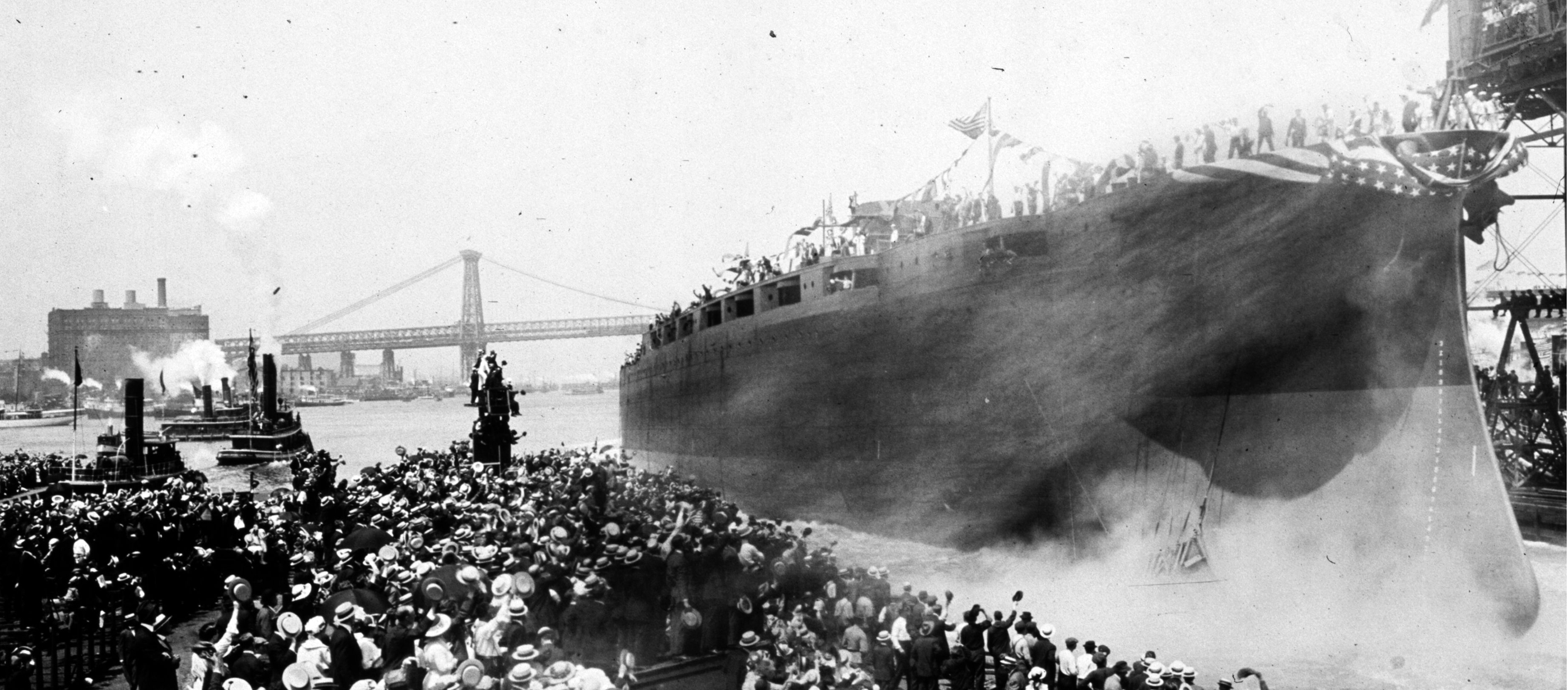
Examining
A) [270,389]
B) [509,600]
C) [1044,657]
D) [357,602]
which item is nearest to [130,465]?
[270,389]

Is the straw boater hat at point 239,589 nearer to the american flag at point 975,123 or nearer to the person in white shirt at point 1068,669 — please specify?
the person in white shirt at point 1068,669

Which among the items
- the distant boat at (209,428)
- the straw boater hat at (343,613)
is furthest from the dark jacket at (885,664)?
the distant boat at (209,428)

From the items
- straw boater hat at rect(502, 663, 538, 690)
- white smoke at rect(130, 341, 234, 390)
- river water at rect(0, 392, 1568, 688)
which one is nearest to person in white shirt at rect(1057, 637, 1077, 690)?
river water at rect(0, 392, 1568, 688)

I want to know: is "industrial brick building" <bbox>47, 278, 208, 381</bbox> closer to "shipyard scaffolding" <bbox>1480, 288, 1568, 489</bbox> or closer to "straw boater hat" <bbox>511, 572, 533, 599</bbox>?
"straw boater hat" <bbox>511, 572, 533, 599</bbox>

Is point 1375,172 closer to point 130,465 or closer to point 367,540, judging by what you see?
point 367,540

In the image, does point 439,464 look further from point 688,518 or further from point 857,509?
point 688,518
